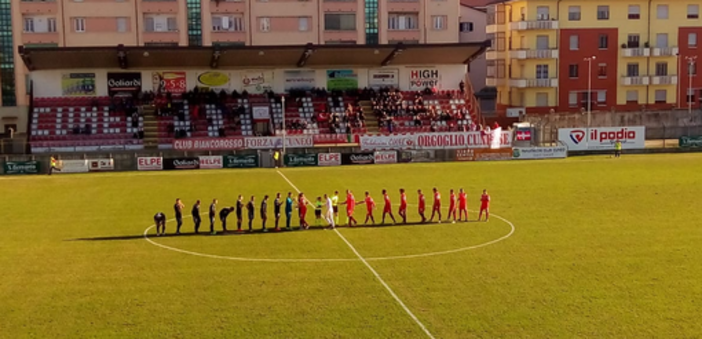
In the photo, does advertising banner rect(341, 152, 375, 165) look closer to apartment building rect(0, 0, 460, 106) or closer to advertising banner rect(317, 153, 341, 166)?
advertising banner rect(317, 153, 341, 166)

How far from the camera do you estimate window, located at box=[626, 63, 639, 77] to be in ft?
300

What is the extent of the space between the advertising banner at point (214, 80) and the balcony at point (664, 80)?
48.4m

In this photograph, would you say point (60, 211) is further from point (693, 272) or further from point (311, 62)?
point (311, 62)

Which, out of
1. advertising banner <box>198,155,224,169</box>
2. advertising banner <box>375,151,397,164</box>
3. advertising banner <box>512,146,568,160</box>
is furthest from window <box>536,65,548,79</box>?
advertising banner <box>198,155,224,169</box>

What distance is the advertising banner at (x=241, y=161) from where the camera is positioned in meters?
60.9

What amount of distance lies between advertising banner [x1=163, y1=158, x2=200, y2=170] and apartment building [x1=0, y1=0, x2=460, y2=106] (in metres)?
23.5

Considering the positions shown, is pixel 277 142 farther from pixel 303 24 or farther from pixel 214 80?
pixel 303 24

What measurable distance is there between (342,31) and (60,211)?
1909 inches

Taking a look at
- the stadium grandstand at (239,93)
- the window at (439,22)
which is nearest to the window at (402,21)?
the window at (439,22)

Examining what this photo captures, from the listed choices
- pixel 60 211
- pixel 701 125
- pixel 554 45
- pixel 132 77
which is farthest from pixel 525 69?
pixel 60 211

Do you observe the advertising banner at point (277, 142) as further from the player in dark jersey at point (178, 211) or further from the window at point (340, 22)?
the player in dark jersey at point (178, 211)

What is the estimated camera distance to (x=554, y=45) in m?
90.2

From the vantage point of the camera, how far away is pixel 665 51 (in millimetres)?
90875

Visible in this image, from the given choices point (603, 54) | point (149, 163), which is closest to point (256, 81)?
point (149, 163)
